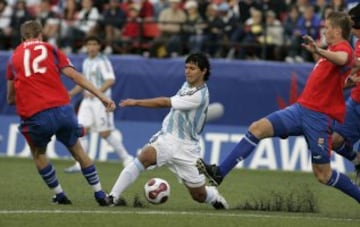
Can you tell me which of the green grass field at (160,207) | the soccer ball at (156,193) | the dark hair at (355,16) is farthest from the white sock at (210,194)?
the dark hair at (355,16)

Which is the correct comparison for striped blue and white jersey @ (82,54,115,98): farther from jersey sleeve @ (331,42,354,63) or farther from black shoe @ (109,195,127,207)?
jersey sleeve @ (331,42,354,63)

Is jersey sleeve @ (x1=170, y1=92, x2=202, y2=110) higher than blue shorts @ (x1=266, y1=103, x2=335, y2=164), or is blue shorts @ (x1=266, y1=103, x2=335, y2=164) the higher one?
jersey sleeve @ (x1=170, y1=92, x2=202, y2=110)

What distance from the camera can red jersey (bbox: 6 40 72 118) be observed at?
44.5ft

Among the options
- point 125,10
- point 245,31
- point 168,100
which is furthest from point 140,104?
point 125,10

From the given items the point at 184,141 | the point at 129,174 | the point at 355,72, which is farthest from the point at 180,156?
the point at 355,72

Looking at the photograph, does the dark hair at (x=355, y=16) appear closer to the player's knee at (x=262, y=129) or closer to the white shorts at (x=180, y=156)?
the player's knee at (x=262, y=129)

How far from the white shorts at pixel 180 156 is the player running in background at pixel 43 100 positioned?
2.82 ft

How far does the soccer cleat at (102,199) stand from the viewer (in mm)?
13570

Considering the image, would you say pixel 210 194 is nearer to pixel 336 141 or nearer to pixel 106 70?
pixel 336 141

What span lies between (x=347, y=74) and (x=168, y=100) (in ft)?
6.73

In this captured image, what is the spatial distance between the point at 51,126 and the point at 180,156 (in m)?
1.53

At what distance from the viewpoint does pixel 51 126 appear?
13.5 meters

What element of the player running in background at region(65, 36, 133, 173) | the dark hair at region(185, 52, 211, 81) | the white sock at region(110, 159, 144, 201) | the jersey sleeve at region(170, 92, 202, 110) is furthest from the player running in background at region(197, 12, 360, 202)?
the player running in background at region(65, 36, 133, 173)

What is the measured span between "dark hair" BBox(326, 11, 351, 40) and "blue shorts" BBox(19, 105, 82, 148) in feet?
10.5
